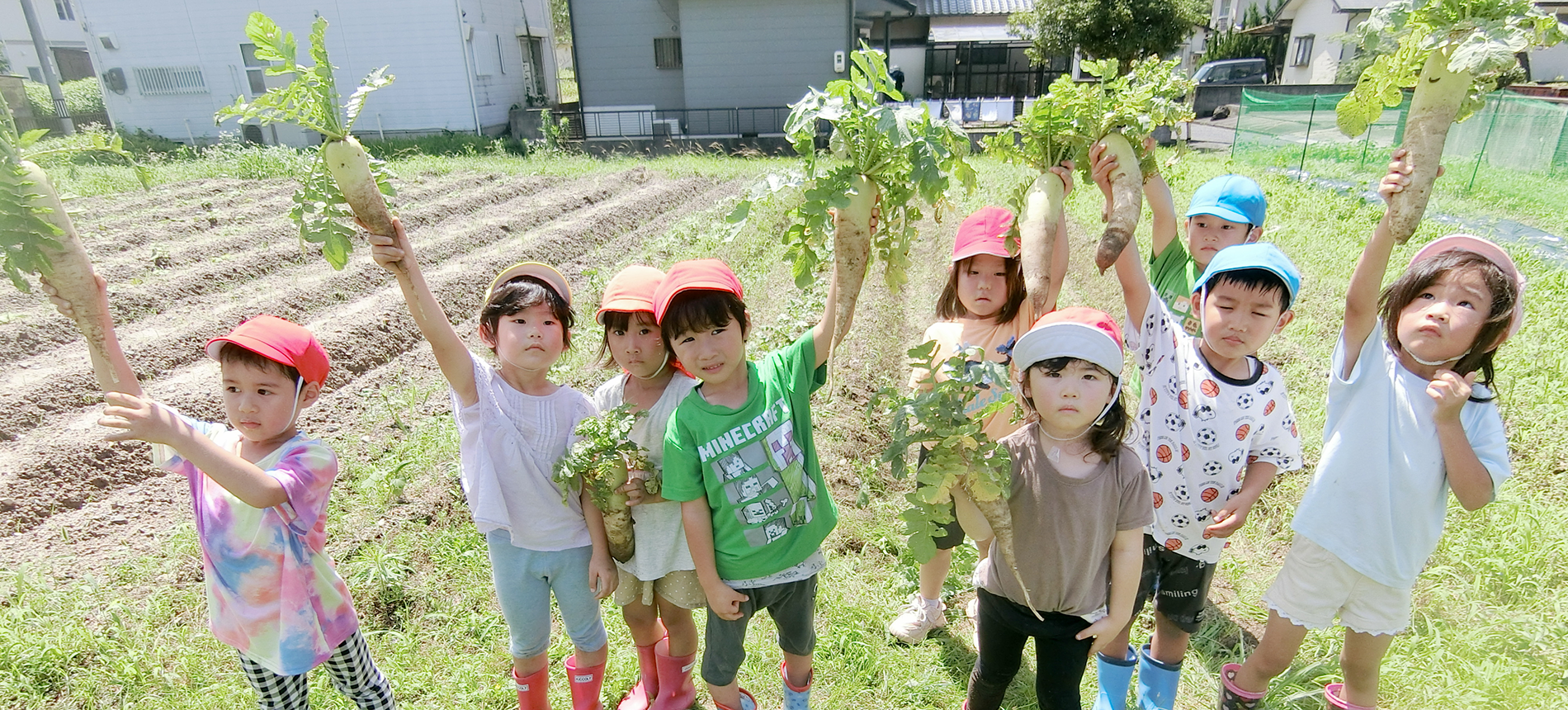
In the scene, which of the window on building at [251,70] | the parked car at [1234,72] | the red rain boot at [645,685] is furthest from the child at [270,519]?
the parked car at [1234,72]

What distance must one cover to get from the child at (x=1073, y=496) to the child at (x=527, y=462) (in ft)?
4.54

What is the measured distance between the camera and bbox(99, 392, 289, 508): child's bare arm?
1847mm

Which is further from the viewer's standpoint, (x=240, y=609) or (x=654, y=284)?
(x=654, y=284)

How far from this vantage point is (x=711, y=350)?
2297mm

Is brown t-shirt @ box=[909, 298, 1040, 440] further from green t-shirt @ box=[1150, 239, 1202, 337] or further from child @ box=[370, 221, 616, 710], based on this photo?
child @ box=[370, 221, 616, 710]

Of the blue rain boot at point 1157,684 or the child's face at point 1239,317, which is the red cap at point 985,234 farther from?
the blue rain boot at point 1157,684

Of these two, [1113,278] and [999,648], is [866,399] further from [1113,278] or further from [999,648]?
[1113,278]

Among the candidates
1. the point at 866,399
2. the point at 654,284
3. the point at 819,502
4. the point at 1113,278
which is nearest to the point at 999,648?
the point at 819,502

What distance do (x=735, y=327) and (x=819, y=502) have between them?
26.6 inches

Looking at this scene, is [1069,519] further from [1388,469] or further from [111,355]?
[111,355]

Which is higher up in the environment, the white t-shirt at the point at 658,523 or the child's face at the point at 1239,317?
the child's face at the point at 1239,317

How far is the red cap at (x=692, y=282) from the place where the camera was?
2279 millimetres

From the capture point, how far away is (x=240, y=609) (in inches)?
91.2

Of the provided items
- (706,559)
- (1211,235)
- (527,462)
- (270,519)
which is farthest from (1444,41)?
(270,519)
